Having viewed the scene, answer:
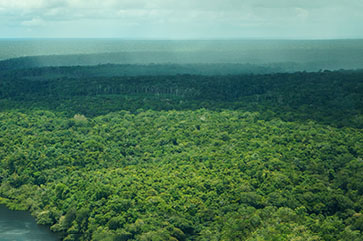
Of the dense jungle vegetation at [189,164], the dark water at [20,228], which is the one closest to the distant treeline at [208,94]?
the dense jungle vegetation at [189,164]

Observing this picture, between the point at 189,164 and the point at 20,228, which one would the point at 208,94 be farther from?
the point at 20,228

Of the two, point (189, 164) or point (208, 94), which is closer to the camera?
point (189, 164)

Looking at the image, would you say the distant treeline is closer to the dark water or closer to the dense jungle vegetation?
the dense jungle vegetation

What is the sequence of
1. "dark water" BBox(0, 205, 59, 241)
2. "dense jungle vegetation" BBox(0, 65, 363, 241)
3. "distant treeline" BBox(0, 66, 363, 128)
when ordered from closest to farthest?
"dense jungle vegetation" BBox(0, 65, 363, 241) < "dark water" BBox(0, 205, 59, 241) < "distant treeline" BBox(0, 66, 363, 128)

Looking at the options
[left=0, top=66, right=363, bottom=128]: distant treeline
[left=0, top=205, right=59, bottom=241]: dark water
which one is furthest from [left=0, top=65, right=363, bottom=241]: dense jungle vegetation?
[left=0, top=205, right=59, bottom=241]: dark water

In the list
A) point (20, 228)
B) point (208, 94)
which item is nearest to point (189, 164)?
point (20, 228)

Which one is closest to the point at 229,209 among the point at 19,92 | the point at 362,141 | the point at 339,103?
the point at 362,141

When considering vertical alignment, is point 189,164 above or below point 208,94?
below
